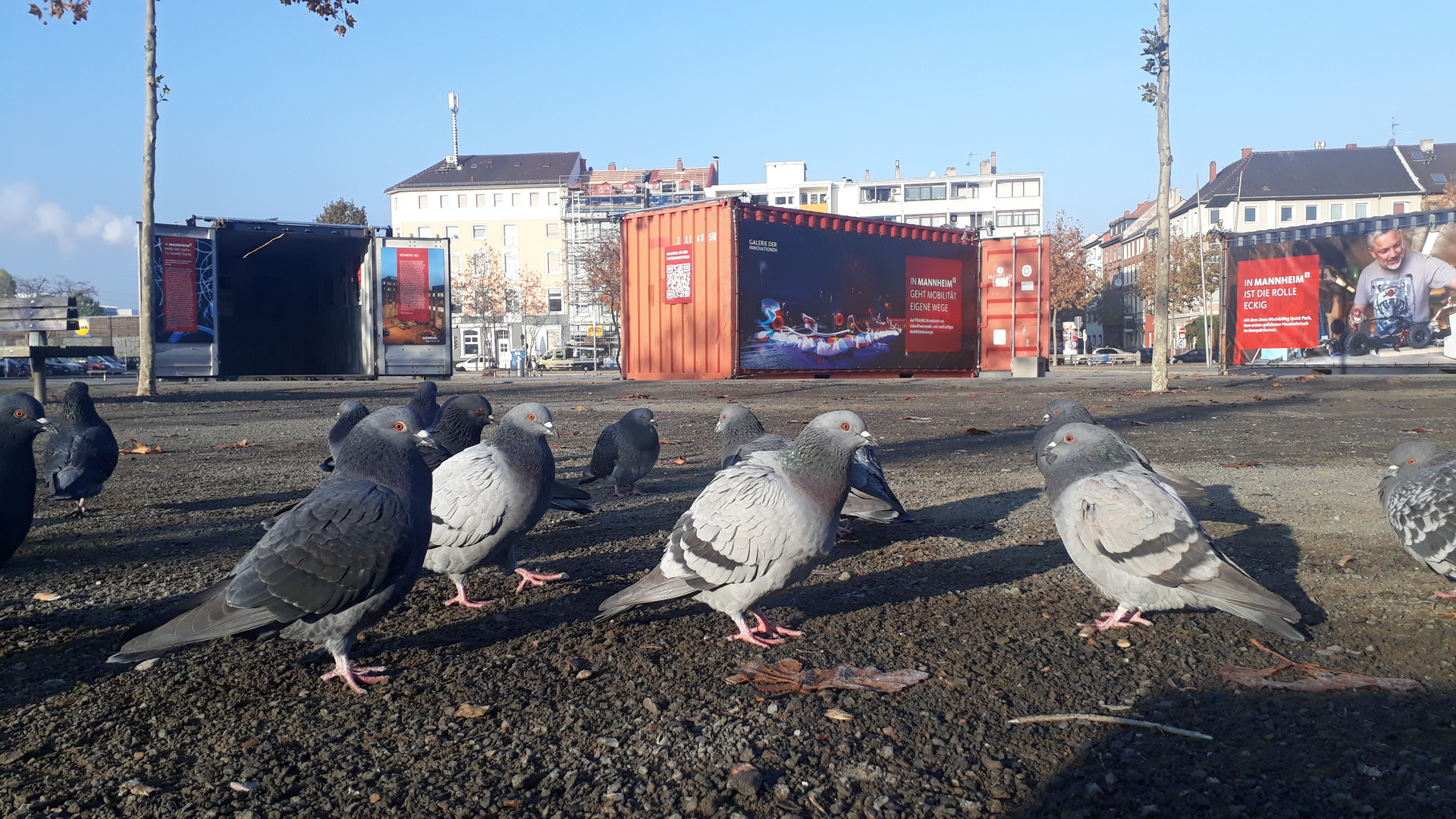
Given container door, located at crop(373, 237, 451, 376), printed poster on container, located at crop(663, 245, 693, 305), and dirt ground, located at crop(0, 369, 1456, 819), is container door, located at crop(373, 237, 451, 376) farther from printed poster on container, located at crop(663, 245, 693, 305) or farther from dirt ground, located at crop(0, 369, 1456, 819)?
dirt ground, located at crop(0, 369, 1456, 819)

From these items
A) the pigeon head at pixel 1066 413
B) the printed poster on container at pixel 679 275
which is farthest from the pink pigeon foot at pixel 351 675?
the printed poster on container at pixel 679 275

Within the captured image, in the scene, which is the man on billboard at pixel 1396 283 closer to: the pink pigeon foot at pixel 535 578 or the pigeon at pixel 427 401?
the pigeon at pixel 427 401

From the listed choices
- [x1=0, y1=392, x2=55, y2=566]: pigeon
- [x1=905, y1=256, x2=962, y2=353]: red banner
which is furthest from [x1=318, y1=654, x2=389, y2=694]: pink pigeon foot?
[x1=905, y1=256, x2=962, y2=353]: red banner

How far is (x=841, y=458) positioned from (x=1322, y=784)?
171cm

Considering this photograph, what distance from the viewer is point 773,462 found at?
11.2 ft

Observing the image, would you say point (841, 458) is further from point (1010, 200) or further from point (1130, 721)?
point (1010, 200)

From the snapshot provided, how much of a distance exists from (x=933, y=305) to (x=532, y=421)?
1926 cm

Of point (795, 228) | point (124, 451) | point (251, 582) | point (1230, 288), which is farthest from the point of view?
point (1230, 288)

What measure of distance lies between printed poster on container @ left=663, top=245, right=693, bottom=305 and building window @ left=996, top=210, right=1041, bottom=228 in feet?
226

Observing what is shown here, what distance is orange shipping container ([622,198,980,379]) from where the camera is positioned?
62.8 ft

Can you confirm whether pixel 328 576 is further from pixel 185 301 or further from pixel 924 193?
pixel 924 193

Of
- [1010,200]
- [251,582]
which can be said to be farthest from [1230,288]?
[1010,200]

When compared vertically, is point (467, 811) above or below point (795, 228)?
below

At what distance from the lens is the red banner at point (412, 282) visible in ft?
68.3
